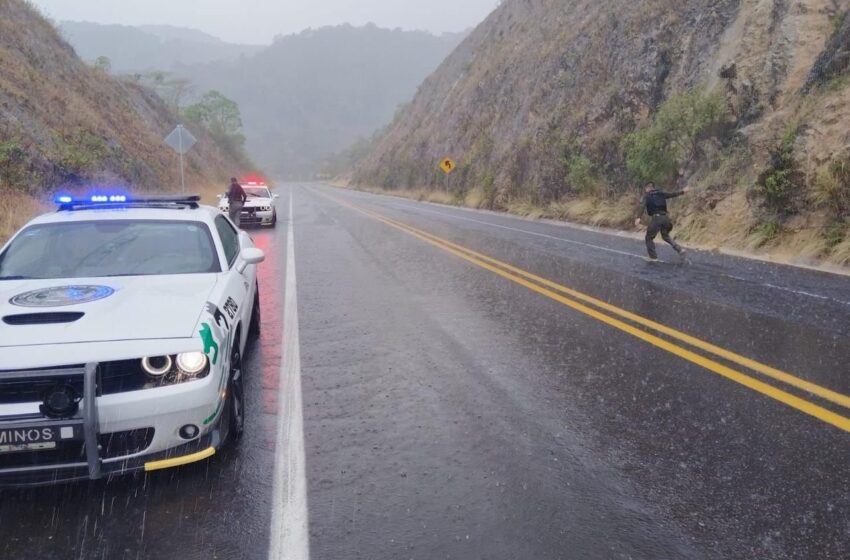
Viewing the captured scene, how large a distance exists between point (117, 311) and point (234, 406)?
89 centimetres

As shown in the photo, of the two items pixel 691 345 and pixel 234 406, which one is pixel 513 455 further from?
pixel 691 345

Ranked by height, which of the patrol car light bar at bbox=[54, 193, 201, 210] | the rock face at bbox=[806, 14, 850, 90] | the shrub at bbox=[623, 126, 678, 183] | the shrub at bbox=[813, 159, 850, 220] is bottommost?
the patrol car light bar at bbox=[54, 193, 201, 210]

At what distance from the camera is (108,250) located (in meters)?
5.11

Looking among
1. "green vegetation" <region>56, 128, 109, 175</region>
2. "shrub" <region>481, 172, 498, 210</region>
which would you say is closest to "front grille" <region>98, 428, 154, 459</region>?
A: "green vegetation" <region>56, 128, 109, 175</region>

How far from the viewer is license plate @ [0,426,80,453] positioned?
3.18 metres

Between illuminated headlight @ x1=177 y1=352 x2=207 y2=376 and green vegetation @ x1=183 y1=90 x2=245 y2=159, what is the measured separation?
261 ft

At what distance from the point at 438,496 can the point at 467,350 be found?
2797 millimetres

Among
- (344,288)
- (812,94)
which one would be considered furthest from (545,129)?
(344,288)

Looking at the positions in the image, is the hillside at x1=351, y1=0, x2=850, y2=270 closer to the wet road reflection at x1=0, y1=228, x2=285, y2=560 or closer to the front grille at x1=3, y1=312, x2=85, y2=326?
the wet road reflection at x1=0, y1=228, x2=285, y2=560

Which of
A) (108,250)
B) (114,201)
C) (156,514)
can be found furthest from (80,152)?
(156,514)

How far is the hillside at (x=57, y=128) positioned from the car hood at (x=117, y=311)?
10.1 m

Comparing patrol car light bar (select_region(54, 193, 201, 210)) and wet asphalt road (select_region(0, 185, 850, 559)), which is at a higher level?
patrol car light bar (select_region(54, 193, 201, 210))

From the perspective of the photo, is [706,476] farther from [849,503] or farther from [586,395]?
[586,395]

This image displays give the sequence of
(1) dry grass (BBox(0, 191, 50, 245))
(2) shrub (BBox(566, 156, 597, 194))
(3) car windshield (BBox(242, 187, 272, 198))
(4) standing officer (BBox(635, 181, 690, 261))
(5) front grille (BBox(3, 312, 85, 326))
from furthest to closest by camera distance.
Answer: (2) shrub (BBox(566, 156, 597, 194)) → (3) car windshield (BBox(242, 187, 272, 198)) → (1) dry grass (BBox(0, 191, 50, 245)) → (4) standing officer (BBox(635, 181, 690, 261)) → (5) front grille (BBox(3, 312, 85, 326))
